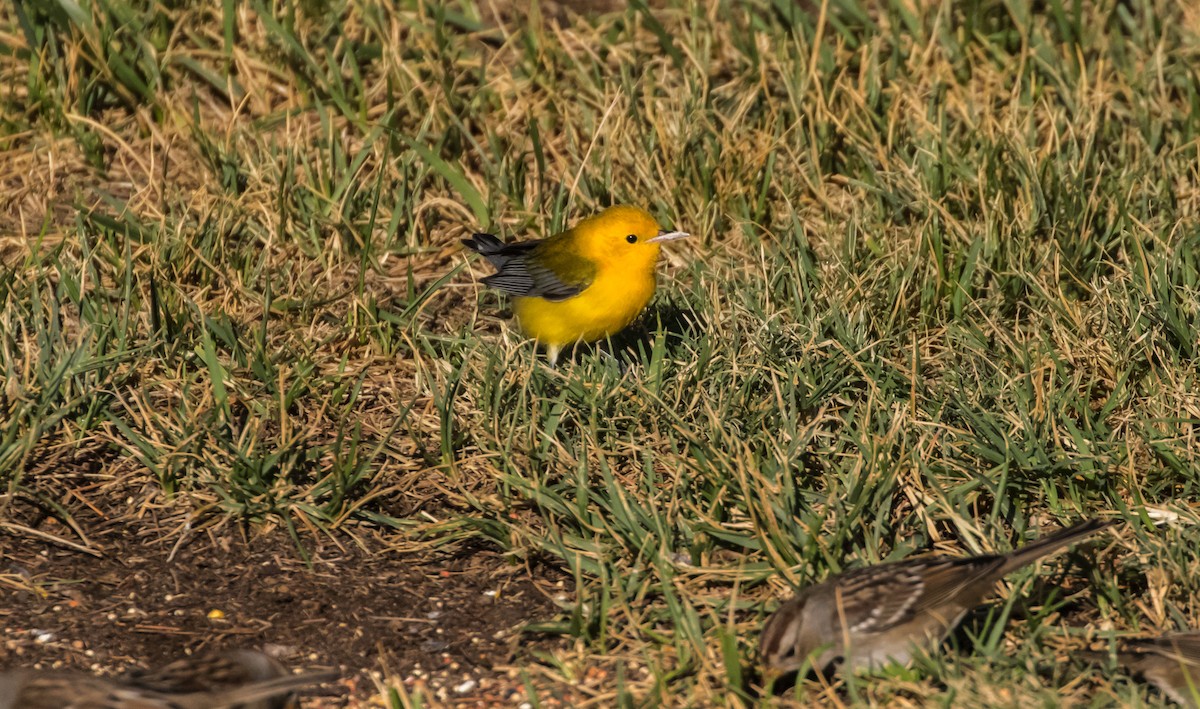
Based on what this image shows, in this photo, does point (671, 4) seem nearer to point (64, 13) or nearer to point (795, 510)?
point (64, 13)

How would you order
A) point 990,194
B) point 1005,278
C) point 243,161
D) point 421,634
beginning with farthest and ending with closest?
point 243,161 → point 990,194 → point 1005,278 → point 421,634

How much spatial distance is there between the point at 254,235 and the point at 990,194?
132 inches

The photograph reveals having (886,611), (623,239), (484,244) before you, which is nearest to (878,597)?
(886,611)

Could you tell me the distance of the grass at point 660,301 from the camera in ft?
16.6

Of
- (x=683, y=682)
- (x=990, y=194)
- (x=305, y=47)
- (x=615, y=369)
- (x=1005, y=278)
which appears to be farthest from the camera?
(x=305, y=47)

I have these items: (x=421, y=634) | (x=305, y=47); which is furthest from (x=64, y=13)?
(x=421, y=634)

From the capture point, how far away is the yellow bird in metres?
6.29

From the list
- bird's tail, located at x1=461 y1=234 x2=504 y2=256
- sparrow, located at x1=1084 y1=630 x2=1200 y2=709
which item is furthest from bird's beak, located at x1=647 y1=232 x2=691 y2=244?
sparrow, located at x1=1084 y1=630 x2=1200 y2=709

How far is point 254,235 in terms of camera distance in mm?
6859

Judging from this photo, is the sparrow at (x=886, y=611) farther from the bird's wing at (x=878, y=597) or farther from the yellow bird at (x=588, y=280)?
the yellow bird at (x=588, y=280)

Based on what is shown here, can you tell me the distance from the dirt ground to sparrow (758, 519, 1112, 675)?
863 millimetres

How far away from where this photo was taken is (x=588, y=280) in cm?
633

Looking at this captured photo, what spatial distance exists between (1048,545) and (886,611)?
52 cm

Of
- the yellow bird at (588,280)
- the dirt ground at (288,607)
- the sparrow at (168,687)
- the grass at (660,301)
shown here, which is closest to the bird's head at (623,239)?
the yellow bird at (588,280)
